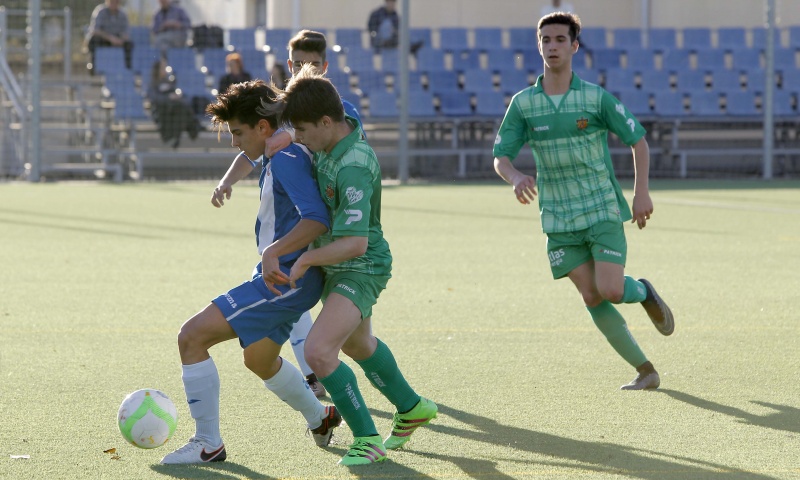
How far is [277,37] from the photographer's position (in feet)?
62.4

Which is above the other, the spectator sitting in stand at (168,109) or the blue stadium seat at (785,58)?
the blue stadium seat at (785,58)

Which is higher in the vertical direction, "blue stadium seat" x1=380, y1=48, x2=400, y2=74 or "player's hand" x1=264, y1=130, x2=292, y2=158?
"blue stadium seat" x1=380, y1=48, x2=400, y2=74

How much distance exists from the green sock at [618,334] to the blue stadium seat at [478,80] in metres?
13.8

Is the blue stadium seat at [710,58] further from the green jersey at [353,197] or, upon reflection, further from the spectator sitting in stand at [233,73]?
the green jersey at [353,197]

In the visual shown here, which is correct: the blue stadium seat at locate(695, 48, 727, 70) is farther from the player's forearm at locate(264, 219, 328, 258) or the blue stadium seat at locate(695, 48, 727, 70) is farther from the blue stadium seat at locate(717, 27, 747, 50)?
the player's forearm at locate(264, 219, 328, 258)

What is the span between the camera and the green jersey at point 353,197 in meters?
3.73

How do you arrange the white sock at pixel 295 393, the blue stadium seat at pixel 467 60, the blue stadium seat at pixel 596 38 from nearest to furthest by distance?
1. the white sock at pixel 295 393
2. the blue stadium seat at pixel 467 60
3. the blue stadium seat at pixel 596 38

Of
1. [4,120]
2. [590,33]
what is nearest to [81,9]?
[4,120]

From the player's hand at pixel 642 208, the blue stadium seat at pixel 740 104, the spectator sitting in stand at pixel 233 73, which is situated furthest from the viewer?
the blue stadium seat at pixel 740 104

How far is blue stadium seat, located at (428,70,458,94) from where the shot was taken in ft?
61.5

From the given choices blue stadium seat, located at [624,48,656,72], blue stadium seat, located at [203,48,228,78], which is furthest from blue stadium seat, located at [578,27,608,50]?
blue stadium seat, located at [203,48,228,78]

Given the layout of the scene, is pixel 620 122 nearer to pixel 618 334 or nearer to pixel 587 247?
pixel 587 247

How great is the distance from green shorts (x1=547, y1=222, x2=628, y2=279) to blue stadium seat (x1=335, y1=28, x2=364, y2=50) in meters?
14.3

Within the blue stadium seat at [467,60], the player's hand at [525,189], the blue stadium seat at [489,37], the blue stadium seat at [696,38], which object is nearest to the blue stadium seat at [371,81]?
the blue stadium seat at [467,60]
